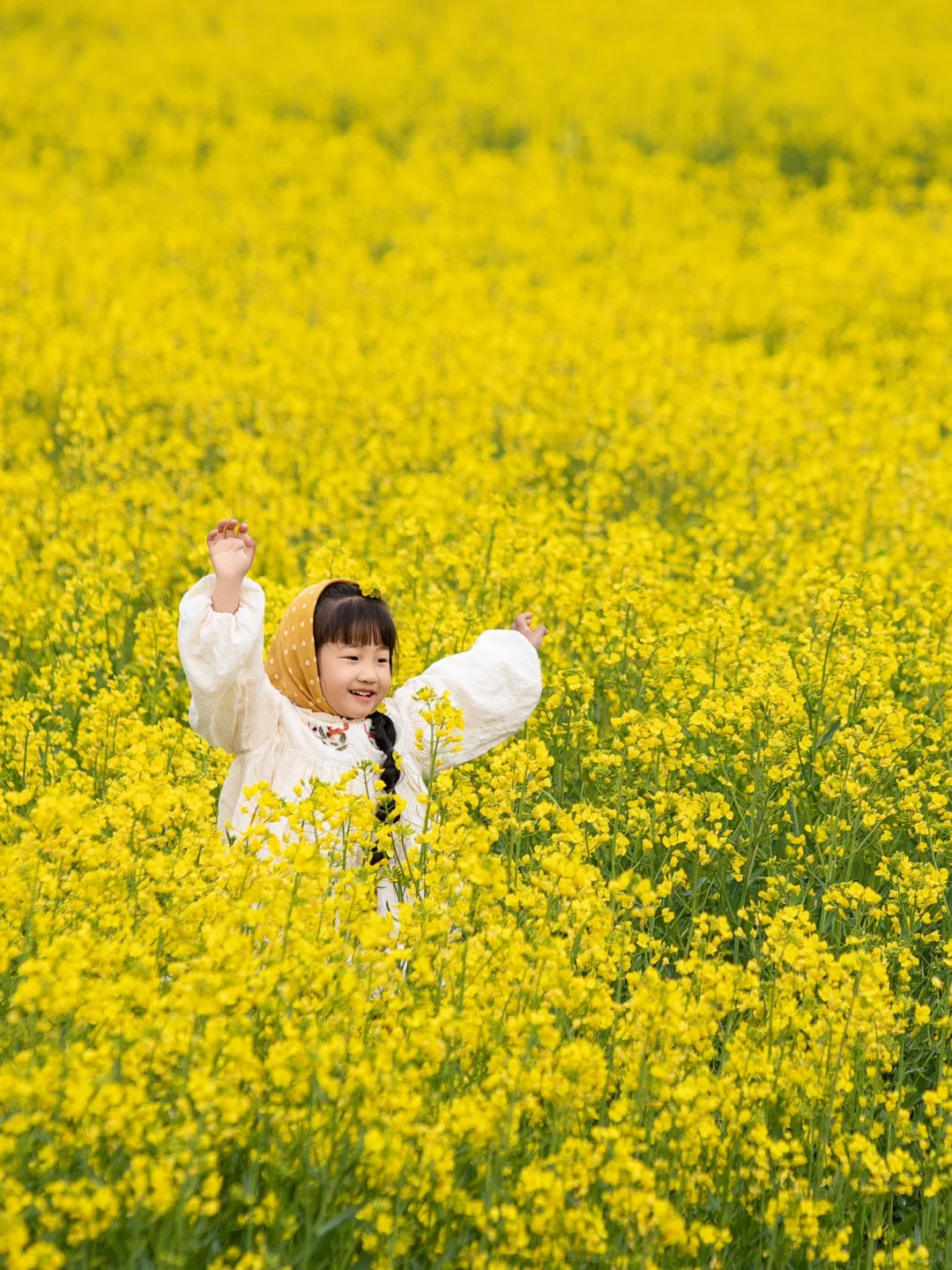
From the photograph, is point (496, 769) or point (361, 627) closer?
point (496, 769)

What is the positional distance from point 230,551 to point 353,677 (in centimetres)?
56

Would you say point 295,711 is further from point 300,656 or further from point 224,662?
point 224,662

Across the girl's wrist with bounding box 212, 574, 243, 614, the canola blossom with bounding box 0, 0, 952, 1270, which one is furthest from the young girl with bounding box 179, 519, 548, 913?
the canola blossom with bounding box 0, 0, 952, 1270

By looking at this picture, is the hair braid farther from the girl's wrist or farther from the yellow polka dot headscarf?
the girl's wrist

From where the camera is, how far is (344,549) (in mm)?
5703

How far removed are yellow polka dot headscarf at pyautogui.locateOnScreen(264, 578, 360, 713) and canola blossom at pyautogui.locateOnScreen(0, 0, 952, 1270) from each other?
0.37m

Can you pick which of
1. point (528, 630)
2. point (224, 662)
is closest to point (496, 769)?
point (528, 630)

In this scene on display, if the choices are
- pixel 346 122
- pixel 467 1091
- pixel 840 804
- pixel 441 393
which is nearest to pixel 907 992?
pixel 840 804

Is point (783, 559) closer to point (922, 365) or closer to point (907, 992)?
point (907, 992)

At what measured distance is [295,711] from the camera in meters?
4.45

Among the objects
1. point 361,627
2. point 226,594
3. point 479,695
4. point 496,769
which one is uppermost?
point 226,594

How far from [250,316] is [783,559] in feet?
17.7

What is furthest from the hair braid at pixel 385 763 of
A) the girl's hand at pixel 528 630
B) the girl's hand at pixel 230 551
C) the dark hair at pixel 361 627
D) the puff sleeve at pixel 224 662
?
the girl's hand at pixel 230 551

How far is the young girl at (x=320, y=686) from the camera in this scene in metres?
4.10
